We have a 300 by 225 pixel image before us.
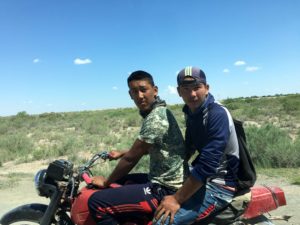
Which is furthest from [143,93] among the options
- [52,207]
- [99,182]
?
[52,207]

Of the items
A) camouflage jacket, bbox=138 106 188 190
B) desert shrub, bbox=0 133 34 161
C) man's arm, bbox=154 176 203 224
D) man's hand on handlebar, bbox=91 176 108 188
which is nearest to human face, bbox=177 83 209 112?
camouflage jacket, bbox=138 106 188 190

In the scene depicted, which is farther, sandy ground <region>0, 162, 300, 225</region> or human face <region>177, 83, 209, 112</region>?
sandy ground <region>0, 162, 300, 225</region>

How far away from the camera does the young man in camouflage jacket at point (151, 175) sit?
364 centimetres

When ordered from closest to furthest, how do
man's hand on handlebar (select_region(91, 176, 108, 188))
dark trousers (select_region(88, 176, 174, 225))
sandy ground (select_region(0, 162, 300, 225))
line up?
dark trousers (select_region(88, 176, 174, 225)) < man's hand on handlebar (select_region(91, 176, 108, 188)) < sandy ground (select_region(0, 162, 300, 225))

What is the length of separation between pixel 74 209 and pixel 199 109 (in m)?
1.38

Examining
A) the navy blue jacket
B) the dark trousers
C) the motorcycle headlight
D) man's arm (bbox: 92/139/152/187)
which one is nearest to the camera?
the navy blue jacket

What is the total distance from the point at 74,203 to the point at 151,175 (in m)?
0.71

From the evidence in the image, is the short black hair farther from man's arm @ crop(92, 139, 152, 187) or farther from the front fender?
the front fender

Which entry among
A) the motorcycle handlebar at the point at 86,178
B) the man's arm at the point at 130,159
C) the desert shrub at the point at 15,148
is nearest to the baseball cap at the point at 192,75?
the man's arm at the point at 130,159

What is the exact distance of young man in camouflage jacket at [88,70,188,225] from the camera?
3641 millimetres

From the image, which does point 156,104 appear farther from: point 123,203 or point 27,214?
point 27,214

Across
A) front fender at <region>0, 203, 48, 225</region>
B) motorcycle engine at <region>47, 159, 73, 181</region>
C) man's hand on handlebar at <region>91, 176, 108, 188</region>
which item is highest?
motorcycle engine at <region>47, 159, 73, 181</region>

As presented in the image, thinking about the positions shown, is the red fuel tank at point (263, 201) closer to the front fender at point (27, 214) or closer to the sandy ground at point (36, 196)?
the front fender at point (27, 214)

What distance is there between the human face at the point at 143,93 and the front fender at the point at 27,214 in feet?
4.59
